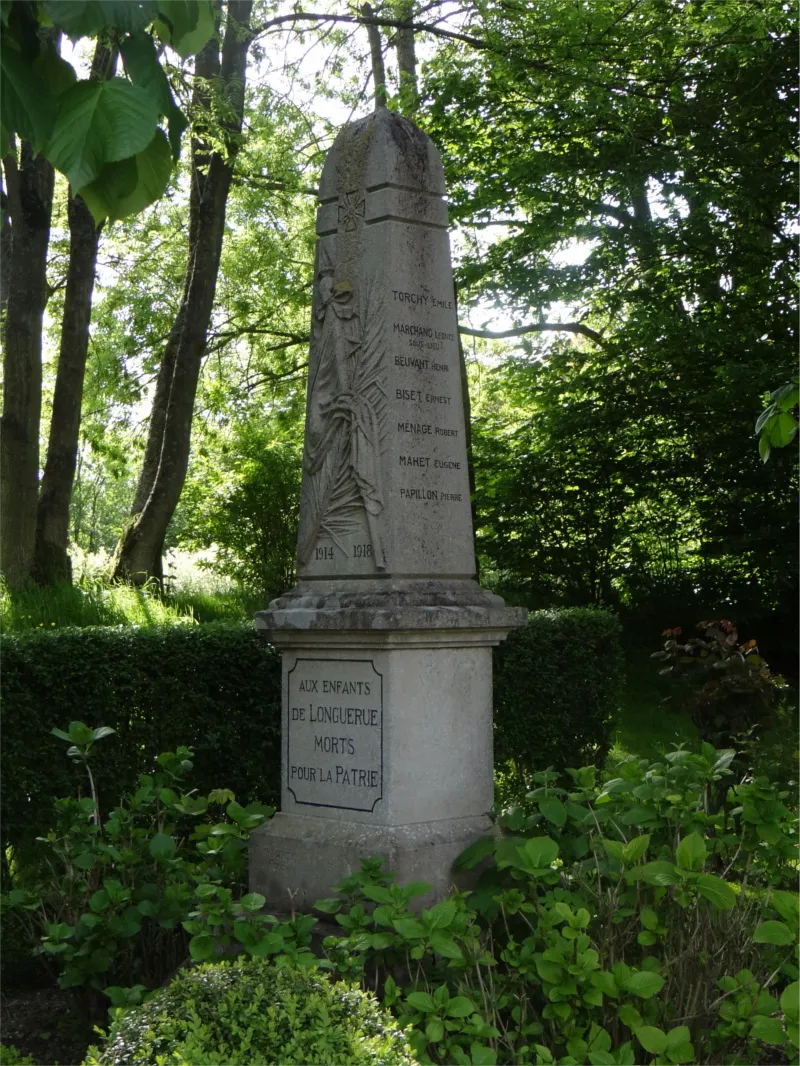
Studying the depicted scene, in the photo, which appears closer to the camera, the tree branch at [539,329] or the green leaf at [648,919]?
the green leaf at [648,919]

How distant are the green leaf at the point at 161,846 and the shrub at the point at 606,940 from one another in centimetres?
77

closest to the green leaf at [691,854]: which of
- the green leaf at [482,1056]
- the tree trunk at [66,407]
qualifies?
the green leaf at [482,1056]

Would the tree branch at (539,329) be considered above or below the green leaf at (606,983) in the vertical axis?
above

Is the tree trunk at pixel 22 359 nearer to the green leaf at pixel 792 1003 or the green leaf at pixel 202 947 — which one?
the green leaf at pixel 202 947

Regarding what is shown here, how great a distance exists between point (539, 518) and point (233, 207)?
652cm

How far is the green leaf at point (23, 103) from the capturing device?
7.97ft

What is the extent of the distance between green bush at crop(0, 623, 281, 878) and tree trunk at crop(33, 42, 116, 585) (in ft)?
16.4

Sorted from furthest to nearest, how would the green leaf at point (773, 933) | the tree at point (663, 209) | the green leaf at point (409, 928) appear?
the tree at point (663, 209) < the green leaf at point (409, 928) < the green leaf at point (773, 933)

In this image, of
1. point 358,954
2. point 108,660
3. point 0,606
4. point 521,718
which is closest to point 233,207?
point 0,606

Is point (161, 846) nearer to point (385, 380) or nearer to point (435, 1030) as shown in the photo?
point (435, 1030)

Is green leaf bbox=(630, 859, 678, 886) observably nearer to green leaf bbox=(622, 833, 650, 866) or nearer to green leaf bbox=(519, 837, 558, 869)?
green leaf bbox=(622, 833, 650, 866)

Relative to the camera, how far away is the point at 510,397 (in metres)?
18.3

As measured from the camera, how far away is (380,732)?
5.34m

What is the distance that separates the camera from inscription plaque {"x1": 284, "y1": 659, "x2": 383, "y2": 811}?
5379mm
